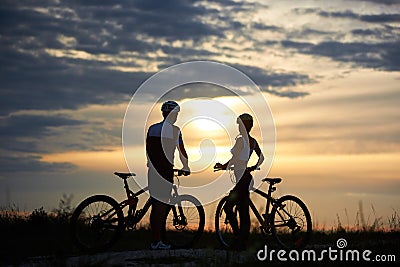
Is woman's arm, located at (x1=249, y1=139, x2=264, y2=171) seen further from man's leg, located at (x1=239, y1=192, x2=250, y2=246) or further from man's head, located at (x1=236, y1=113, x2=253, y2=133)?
man's leg, located at (x1=239, y1=192, x2=250, y2=246)

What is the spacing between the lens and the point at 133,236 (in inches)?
583

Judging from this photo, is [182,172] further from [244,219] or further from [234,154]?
[244,219]

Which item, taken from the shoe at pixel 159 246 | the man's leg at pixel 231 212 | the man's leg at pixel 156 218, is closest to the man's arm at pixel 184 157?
the man's leg at pixel 156 218

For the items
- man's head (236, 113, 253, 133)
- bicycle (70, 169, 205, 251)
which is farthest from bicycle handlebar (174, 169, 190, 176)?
man's head (236, 113, 253, 133)

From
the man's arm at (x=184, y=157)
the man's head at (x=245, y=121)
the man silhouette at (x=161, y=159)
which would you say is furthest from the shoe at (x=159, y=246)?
the man's head at (x=245, y=121)

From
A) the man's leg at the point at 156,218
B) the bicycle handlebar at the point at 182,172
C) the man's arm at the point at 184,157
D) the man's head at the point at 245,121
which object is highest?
the man's head at the point at 245,121

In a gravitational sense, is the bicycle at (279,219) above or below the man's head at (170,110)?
below

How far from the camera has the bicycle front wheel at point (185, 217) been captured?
40.0 feet

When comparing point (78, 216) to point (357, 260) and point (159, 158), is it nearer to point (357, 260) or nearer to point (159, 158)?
point (159, 158)

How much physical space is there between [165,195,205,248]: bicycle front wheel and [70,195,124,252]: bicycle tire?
1096mm

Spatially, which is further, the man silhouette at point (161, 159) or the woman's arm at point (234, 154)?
the woman's arm at point (234, 154)

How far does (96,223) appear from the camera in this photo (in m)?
11.4

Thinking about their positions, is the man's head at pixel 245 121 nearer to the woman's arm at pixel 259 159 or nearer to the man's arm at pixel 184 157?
the woman's arm at pixel 259 159

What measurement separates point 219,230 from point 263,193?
3.32ft
